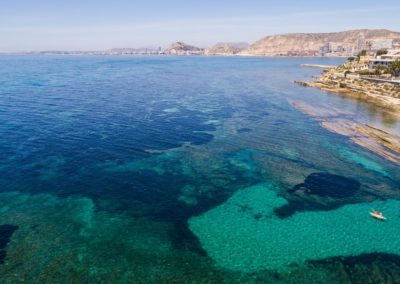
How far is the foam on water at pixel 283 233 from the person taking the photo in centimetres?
3064

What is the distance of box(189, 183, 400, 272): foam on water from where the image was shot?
3064 centimetres

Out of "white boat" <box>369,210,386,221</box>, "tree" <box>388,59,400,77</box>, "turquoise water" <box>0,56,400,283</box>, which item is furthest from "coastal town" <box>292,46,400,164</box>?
"white boat" <box>369,210,386,221</box>

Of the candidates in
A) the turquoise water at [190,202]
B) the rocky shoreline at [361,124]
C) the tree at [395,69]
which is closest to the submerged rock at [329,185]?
the turquoise water at [190,202]

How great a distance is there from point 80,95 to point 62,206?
77.5 meters

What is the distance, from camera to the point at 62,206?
1500 inches

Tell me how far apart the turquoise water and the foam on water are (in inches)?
6.3

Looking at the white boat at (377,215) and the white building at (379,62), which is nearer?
the white boat at (377,215)

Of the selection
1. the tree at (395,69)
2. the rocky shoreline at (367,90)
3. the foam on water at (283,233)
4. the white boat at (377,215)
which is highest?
the tree at (395,69)

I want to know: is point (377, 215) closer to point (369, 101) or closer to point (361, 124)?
point (361, 124)

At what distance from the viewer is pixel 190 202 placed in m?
39.9

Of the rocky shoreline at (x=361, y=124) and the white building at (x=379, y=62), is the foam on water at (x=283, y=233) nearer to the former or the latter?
the rocky shoreline at (x=361, y=124)

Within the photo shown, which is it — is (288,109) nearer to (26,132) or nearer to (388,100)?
(388,100)

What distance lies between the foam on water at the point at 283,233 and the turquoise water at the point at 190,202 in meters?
0.16

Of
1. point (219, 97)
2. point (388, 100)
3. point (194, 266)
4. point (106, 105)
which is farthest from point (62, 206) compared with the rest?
point (388, 100)
